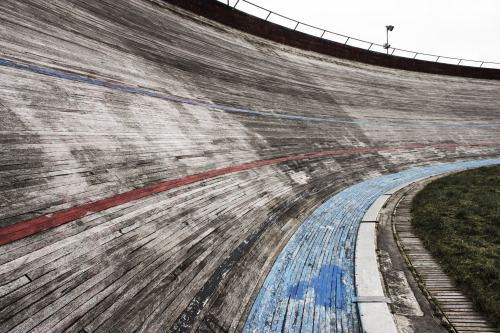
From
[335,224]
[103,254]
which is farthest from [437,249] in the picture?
[103,254]

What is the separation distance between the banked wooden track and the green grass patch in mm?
2553

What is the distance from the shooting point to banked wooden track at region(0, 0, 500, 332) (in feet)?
10.0

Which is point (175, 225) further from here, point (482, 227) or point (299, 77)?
point (299, 77)

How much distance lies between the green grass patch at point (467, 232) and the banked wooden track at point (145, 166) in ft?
8.37

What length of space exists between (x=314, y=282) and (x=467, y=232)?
3282mm

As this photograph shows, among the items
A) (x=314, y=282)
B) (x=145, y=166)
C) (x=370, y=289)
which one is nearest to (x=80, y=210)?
(x=145, y=166)

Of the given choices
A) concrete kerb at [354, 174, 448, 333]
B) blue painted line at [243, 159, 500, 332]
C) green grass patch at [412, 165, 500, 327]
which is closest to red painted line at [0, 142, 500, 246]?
blue painted line at [243, 159, 500, 332]

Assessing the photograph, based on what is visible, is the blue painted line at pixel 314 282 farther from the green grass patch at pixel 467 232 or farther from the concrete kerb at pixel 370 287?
the green grass patch at pixel 467 232

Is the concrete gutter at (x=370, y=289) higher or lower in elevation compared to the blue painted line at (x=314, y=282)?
higher

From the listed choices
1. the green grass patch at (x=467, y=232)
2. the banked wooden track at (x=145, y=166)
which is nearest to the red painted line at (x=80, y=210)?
the banked wooden track at (x=145, y=166)

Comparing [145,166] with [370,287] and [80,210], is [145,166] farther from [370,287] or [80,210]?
[370,287]

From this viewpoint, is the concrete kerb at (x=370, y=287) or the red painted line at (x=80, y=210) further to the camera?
the concrete kerb at (x=370, y=287)

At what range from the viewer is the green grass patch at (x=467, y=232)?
3.51 meters

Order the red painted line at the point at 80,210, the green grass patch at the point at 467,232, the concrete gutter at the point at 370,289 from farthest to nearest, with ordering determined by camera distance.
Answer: the green grass patch at the point at 467,232 < the concrete gutter at the point at 370,289 < the red painted line at the point at 80,210
